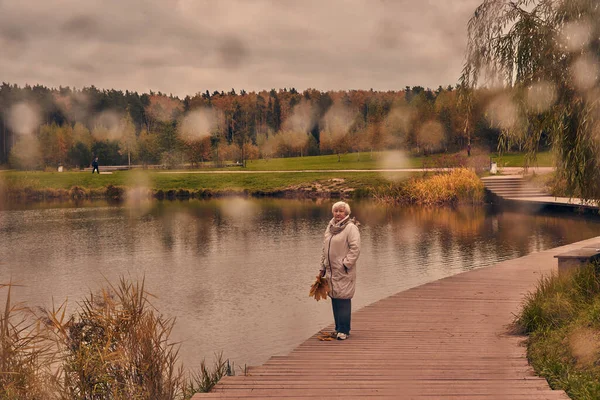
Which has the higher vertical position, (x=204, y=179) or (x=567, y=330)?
(x=204, y=179)

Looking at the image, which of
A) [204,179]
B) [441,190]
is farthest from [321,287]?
[204,179]

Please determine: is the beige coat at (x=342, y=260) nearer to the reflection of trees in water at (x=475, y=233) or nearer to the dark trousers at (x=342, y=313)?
the dark trousers at (x=342, y=313)

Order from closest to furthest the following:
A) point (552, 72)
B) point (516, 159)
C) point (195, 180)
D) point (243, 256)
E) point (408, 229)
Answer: point (552, 72)
point (243, 256)
point (408, 229)
point (195, 180)
point (516, 159)

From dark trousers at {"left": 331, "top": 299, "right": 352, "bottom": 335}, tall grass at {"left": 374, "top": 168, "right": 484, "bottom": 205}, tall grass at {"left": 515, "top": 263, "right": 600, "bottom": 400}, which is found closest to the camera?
tall grass at {"left": 515, "top": 263, "right": 600, "bottom": 400}

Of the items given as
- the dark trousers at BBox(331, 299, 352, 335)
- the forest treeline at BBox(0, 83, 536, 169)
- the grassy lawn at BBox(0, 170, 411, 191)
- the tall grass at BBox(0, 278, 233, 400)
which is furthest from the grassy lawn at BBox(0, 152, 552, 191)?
the tall grass at BBox(0, 278, 233, 400)

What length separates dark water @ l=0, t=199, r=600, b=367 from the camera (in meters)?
Answer: 13.4

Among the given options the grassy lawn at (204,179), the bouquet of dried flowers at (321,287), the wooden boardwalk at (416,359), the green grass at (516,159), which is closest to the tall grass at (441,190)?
the grassy lawn at (204,179)

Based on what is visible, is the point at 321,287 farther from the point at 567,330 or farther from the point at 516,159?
the point at 516,159

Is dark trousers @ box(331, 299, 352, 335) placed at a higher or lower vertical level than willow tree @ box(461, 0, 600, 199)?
lower

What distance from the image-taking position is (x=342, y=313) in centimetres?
899

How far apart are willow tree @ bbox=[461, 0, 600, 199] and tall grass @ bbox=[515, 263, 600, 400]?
173 centimetres

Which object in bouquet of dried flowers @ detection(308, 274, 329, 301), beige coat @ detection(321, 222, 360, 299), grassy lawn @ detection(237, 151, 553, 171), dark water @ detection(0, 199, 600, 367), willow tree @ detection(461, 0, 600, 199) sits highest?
willow tree @ detection(461, 0, 600, 199)

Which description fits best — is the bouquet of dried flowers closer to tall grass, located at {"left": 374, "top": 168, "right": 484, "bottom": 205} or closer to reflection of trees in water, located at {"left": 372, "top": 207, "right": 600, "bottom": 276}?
reflection of trees in water, located at {"left": 372, "top": 207, "right": 600, "bottom": 276}

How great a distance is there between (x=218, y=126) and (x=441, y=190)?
190ft
